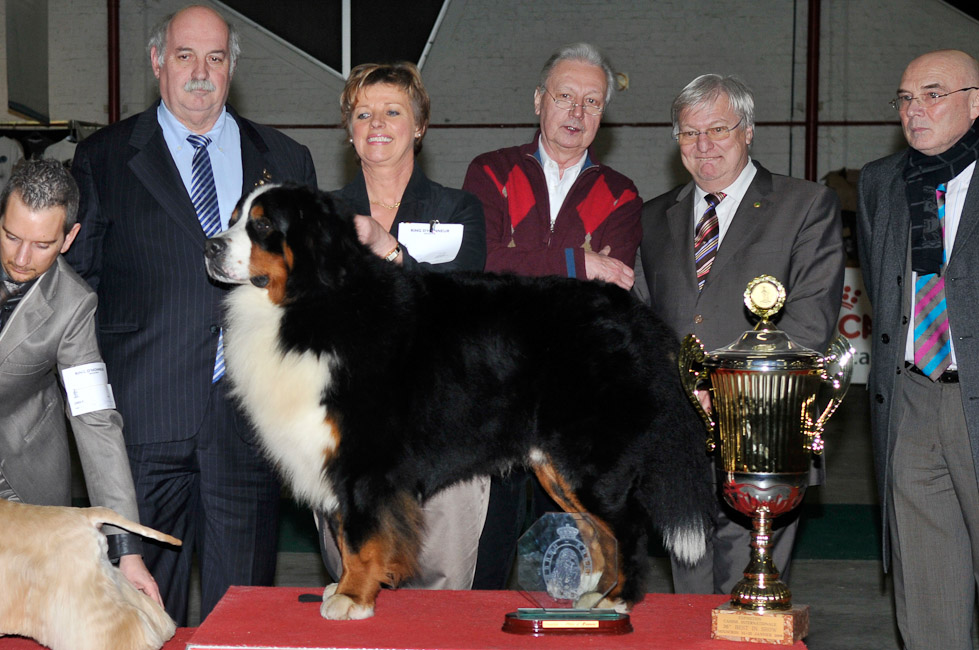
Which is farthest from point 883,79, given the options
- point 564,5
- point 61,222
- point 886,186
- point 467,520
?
point 61,222

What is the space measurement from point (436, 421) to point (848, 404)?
1068 cm

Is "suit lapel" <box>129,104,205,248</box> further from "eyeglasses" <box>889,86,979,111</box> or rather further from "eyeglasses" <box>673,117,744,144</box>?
"eyeglasses" <box>889,86,979,111</box>

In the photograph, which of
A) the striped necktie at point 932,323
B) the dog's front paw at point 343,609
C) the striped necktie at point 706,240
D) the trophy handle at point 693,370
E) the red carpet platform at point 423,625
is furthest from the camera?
the striped necktie at point 706,240

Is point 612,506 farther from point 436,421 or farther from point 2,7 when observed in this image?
point 2,7

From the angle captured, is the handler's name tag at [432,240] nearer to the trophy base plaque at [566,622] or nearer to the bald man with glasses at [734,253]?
the bald man with glasses at [734,253]

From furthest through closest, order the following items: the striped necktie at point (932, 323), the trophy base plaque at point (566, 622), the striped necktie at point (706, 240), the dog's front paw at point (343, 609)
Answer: the striped necktie at point (706, 240), the striped necktie at point (932, 323), the dog's front paw at point (343, 609), the trophy base plaque at point (566, 622)

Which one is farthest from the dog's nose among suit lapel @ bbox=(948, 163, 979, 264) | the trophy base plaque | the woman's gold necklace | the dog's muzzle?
suit lapel @ bbox=(948, 163, 979, 264)

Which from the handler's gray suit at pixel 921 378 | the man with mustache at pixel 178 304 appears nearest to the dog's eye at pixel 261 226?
the man with mustache at pixel 178 304

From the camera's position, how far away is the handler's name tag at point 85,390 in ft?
9.57

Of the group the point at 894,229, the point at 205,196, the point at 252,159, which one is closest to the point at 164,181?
the point at 205,196

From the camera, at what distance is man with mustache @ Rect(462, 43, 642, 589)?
365cm

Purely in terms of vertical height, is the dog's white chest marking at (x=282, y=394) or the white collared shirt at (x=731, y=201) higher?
the white collared shirt at (x=731, y=201)

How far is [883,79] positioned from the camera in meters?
13.7

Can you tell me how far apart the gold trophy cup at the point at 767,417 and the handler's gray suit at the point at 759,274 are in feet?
2.50
